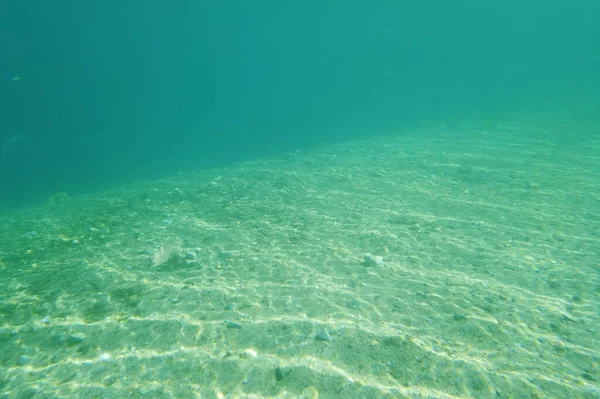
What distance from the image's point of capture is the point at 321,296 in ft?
15.0

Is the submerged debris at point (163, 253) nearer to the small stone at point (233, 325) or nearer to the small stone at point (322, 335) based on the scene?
the small stone at point (233, 325)

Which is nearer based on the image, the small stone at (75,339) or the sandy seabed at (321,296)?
the sandy seabed at (321,296)

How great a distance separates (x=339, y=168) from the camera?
12.5 metres

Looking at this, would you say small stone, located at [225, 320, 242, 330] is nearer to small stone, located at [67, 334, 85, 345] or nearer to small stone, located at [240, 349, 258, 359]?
small stone, located at [240, 349, 258, 359]

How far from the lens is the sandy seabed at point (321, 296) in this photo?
322 cm

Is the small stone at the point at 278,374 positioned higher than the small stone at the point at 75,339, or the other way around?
the small stone at the point at 278,374

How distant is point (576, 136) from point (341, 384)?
18593mm

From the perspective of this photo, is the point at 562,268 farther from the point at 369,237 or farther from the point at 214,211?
the point at 214,211

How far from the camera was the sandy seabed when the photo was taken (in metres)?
3.22

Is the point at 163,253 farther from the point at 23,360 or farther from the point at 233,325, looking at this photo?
the point at 233,325

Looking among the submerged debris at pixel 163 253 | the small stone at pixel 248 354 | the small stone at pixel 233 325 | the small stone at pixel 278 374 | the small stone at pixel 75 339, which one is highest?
the small stone at pixel 278 374

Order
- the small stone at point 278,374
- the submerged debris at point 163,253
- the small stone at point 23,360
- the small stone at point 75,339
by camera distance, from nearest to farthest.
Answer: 1. the small stone at point 278,374
2. the small stone at point 23,360
3. the small stone at point 75,339
4. the submerged debris at point 163,253

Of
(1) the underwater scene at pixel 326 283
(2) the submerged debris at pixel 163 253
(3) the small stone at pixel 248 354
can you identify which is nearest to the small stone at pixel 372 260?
(1) the underwater scene at pixel 326 283

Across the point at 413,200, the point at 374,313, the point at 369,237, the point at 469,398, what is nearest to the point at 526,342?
the point at 469,398
